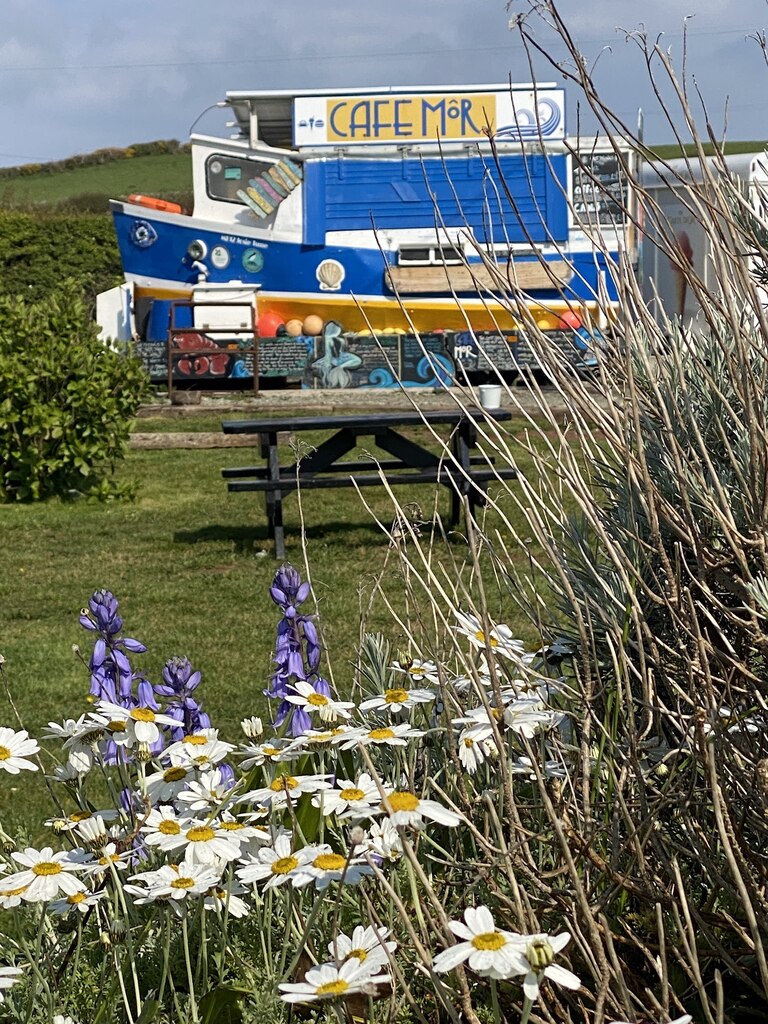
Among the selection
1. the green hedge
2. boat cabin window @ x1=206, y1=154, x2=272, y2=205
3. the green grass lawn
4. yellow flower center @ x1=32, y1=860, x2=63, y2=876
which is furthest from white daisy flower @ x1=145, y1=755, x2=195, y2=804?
the green hedge

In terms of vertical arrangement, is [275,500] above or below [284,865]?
below

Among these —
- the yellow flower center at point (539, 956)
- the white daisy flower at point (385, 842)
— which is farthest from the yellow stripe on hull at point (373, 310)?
the yellow flower center at point (539, 956)

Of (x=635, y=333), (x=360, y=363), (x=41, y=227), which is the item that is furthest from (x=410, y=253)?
(x=635, y=333)

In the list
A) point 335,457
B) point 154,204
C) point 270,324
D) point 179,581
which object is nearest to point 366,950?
point 179,581

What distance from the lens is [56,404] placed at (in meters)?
9.16

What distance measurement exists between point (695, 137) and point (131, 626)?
15.4ft

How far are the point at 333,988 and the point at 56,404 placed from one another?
8.41 meters

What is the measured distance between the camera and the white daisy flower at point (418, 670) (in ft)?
7.15

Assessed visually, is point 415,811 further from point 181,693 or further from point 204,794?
point 181,693

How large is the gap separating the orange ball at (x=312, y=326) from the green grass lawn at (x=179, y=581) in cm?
616

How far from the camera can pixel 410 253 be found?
16750mm

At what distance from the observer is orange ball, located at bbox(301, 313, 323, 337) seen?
54.0ft

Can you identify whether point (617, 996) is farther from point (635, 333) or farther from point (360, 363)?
point (360, 363)

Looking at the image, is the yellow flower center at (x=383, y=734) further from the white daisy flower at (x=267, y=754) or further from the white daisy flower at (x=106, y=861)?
the white daisy flower at (x=106, y=861)
